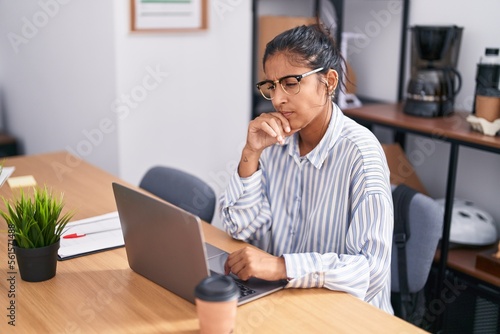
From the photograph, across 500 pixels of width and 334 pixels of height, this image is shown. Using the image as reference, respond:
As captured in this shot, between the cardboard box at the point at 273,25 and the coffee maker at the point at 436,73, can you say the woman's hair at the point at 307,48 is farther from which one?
the cardboard box at the point at 273,25

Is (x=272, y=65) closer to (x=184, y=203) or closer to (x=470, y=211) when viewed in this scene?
(x=184, y=203)

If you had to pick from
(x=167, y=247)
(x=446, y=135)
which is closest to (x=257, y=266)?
(x=167, y=247)

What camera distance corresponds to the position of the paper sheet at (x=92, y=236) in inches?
58.6

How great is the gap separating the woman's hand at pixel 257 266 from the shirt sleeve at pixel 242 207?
272 mm

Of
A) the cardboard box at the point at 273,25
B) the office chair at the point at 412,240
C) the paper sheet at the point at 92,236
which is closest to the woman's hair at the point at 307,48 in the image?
the office chair at the point at 412,240

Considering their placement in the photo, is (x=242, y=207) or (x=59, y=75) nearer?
(x=242, y=207)

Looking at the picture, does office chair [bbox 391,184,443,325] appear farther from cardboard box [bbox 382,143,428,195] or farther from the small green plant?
the small green plant

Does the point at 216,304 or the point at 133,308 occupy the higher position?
the point at 216,304

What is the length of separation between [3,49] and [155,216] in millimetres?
3211

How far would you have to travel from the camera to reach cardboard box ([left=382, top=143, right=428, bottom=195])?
2422 mm

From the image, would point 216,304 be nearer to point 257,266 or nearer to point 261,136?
point 257,266

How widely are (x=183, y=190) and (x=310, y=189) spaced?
53 cm

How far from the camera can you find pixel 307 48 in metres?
1.47

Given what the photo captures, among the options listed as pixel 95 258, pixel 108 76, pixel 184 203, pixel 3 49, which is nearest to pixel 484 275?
pixel 184 203
